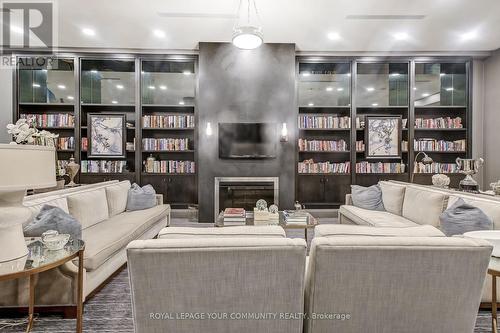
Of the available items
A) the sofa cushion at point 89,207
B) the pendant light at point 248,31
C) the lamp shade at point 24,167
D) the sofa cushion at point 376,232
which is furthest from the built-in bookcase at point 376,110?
the lamp shade at point 24,167

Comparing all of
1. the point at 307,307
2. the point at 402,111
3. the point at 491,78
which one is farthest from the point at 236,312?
the point at 491,78

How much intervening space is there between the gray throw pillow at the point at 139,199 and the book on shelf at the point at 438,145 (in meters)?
4.80

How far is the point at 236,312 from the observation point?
120 cm

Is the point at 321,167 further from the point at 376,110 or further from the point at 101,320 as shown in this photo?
the point at 101,320

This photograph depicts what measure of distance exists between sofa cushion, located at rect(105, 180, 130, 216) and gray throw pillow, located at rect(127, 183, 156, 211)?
0.21ft

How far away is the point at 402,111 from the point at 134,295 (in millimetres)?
5822

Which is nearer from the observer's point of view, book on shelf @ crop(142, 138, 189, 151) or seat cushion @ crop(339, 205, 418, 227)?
seat cushion @ crop(339, 205, 418, 227)

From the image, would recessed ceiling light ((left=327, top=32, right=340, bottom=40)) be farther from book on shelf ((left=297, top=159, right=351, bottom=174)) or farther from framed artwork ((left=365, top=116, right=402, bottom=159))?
book on shelf ((left=297, top=159, right=351, bottom=174))

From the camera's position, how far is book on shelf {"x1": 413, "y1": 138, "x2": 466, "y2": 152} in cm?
560

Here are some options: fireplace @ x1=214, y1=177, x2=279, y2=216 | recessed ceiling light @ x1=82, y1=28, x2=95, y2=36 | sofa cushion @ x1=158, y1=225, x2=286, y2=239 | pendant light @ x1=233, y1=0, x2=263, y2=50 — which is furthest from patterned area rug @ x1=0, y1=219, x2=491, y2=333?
recessed ceiling light @ x1=82, y1=28, x2=95, y2=36

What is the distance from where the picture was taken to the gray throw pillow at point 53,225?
210 cm

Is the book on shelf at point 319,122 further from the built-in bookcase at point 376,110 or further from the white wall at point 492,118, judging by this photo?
the white wall at point 492,118

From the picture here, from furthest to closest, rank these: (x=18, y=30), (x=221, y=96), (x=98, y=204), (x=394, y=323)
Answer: (x=221, y=96) → (x=18, y=30) → (x=98, y=204) → (x=394, y=323)

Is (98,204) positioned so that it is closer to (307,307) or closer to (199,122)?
(199,122)
